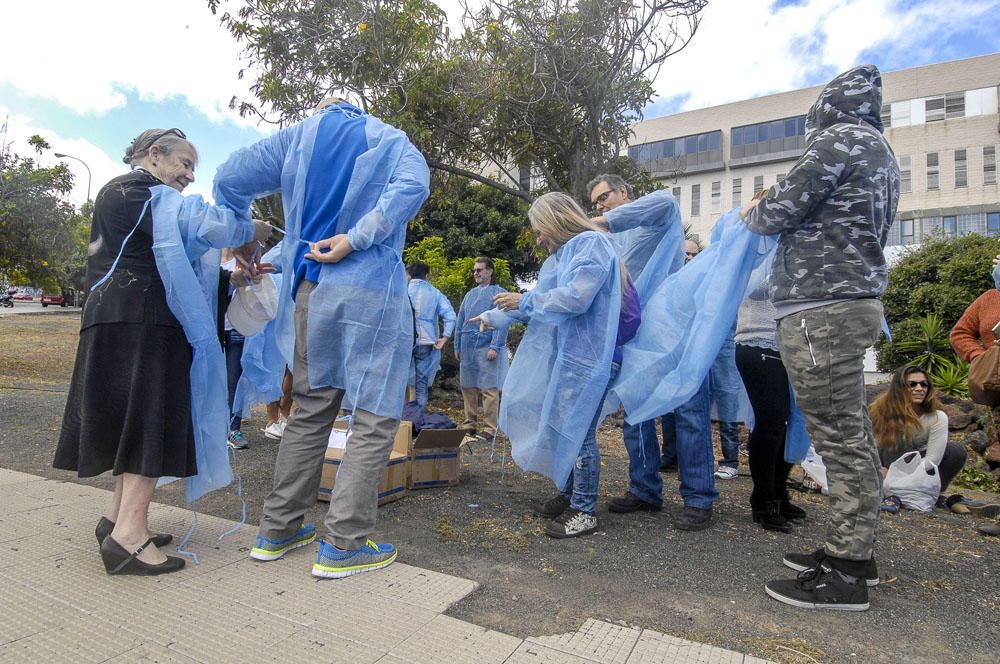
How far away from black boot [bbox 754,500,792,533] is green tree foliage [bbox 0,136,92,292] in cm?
1144

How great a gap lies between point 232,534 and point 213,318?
1015mm

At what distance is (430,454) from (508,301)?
1.25 m

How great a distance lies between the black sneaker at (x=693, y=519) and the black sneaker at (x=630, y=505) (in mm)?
316

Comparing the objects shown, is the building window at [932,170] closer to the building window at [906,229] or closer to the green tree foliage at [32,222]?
the building window at [906,229]

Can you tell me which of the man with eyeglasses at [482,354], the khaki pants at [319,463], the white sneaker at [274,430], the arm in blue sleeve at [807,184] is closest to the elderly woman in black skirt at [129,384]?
the khaki pants at [319,463]

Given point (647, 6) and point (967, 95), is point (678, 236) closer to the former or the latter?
point (647, 6)

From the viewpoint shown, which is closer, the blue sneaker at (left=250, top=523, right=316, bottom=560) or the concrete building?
the blue sneaker at (left=250, top=523, right=316, bottom=560)

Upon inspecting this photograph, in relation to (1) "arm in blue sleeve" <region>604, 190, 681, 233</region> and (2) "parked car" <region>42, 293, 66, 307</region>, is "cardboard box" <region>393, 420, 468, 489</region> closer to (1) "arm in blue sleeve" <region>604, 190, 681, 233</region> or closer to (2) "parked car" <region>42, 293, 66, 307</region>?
(1) "arm in blue sleeve" <region>604, 190, 681, 233</region>

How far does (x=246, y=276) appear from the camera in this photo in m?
2.96

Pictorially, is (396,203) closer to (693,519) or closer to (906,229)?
(693,519)

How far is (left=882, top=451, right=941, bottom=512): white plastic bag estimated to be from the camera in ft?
13.1

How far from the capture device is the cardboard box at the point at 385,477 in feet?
11.9

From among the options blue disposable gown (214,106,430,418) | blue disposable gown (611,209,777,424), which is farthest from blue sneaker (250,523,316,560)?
blue disposable gown (611,209,777,424)

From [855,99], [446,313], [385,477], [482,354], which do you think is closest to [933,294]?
[482,354]
